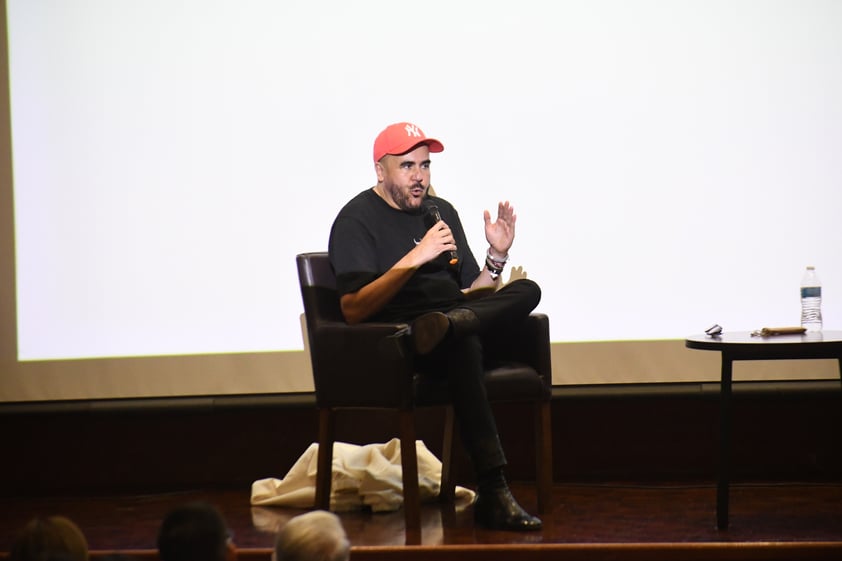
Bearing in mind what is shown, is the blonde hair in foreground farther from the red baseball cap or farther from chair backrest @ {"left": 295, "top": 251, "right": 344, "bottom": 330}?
the red baseball cap

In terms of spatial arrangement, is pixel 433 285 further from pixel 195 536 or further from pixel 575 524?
pixel 195 536

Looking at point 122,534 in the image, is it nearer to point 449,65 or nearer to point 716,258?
point 449,65

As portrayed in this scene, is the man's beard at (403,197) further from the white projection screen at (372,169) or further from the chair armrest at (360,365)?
the white projection screen at (372,169)

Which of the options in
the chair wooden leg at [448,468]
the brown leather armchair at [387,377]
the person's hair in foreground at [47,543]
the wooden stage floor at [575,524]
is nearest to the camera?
the person's hair in foreground at [47,543]

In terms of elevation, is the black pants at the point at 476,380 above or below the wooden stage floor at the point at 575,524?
above

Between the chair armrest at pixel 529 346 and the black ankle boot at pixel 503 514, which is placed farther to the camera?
the chair armrest at pixel 529 346

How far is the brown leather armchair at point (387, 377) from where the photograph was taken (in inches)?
113

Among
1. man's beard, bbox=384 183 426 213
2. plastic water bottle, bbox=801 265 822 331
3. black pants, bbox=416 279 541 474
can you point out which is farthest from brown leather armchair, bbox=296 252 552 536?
plastic water bottle, bbox=801 265 822 331

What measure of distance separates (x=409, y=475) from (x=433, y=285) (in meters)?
0.59

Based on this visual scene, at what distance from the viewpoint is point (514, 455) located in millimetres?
3785

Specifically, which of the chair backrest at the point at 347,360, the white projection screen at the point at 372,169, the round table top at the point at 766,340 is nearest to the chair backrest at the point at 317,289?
the chair backrest at the point at 347,360

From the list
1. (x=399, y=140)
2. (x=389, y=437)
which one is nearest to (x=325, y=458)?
(x=389, y=437)

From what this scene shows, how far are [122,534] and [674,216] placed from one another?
6.82ft

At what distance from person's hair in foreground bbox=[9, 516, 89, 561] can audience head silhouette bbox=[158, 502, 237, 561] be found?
111 millimetres
